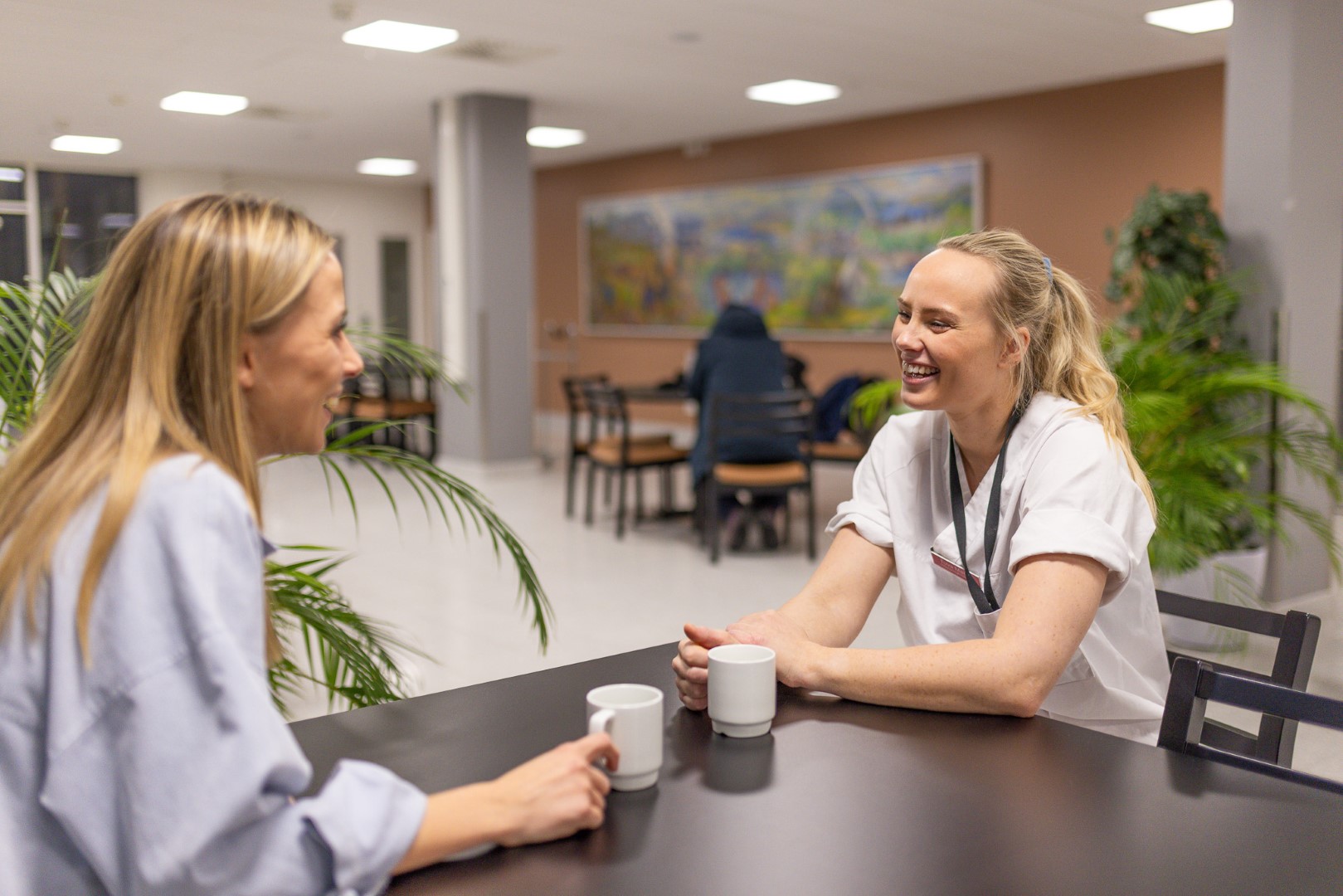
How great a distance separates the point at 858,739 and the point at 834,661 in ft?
0.47

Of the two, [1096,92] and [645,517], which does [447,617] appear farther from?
[1096,92]

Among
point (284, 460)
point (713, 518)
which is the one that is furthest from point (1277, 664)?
point (713, 518)

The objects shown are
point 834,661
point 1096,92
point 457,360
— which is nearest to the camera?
point 834,661

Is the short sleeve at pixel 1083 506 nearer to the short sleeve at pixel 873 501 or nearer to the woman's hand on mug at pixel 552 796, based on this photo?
the short sleeve at pixel 873 501

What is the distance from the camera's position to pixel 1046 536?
145 cm

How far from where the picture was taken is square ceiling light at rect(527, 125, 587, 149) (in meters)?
10.2

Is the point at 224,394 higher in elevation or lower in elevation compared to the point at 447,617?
higher

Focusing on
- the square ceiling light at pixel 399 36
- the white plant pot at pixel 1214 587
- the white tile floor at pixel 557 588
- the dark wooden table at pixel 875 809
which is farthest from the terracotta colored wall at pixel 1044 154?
the dark wooden table at pixel 875 809

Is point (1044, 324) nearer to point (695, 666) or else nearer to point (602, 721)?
Result: point (695, 666)

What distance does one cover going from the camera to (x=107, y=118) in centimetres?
845

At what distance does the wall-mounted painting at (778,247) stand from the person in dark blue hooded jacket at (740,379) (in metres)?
2.77

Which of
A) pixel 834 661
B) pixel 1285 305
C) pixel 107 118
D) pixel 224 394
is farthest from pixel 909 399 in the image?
pixel 107 118

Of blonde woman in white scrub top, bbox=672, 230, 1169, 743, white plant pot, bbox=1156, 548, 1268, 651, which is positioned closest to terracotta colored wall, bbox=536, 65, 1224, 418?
white plant pot, bbox=1156, 548, 1268, 651

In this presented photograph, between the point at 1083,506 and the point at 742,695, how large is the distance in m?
0.55
